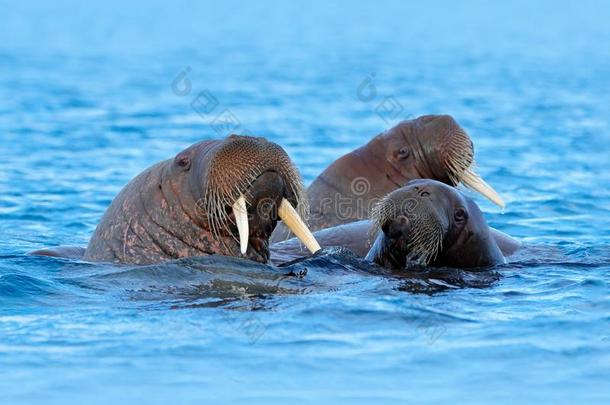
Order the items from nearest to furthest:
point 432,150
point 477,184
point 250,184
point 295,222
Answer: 1. point 250,184
2. point 295,222
3. point 477,184
4. point 432,150

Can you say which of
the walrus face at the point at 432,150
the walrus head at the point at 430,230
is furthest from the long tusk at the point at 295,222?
the walrus face at the point at 432,150

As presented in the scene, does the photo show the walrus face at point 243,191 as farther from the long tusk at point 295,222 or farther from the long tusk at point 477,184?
the long tusk at point 477,184

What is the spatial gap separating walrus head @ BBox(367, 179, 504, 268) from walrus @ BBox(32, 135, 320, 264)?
0.64 meters

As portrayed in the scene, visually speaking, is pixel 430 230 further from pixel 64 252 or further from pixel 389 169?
pixel 64 252

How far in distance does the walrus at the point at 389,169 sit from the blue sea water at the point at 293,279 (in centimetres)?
117

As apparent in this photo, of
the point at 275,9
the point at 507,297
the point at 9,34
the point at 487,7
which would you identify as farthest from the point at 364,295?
the point at 487,7

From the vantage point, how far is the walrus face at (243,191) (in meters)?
8.51

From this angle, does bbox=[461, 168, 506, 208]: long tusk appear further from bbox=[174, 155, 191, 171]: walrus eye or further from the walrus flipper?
the walrus flipper

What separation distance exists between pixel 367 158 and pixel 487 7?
375 ft

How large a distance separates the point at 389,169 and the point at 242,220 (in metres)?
3.37

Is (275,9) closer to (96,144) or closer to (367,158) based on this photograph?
(96,144)

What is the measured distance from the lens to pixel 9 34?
57969 mm

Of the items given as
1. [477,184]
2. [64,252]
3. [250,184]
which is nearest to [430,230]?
[250,184]

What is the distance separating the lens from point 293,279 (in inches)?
344
